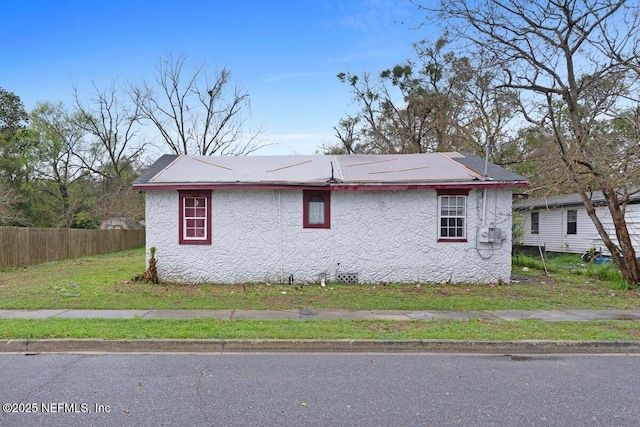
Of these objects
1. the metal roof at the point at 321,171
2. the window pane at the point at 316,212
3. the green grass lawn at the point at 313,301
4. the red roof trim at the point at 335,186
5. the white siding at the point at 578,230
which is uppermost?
the metal roof at the point at 321,171

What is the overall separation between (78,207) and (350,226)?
107 feet

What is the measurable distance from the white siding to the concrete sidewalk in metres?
11.1

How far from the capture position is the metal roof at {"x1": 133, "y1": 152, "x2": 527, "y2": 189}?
11961 mm

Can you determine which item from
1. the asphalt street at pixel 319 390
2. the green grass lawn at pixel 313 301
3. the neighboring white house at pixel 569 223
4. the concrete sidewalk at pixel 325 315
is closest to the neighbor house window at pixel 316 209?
the green grass lawn at pixel 313 301

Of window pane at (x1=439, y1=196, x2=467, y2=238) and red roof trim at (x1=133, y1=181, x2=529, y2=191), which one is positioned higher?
red roof trim at (x1=133, y1=181, x2=529, y2=191)

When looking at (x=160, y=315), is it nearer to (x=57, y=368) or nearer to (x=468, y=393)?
(x=57, y=368)

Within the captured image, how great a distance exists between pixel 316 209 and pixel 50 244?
47.5ft

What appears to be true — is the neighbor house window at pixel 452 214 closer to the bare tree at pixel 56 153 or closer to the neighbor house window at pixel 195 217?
the neighbor house window at pixel 195 217

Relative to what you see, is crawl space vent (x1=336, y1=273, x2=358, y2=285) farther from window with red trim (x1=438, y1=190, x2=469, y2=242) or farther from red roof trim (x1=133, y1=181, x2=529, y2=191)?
window with red trim (x1=438, y1=190, x2=469, y2=242)

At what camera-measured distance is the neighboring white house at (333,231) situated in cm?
1207

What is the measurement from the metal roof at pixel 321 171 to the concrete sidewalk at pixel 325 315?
433cm

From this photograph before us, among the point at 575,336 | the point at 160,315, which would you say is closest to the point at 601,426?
the point at 575,336

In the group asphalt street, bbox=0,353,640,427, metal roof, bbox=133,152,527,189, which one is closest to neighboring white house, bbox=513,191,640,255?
metal roof, bbox=133,152,527,189

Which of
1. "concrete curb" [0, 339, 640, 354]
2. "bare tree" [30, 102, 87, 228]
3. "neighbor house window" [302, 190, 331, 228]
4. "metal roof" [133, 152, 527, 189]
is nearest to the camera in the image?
"concrete curb" [0, 339, 640, 354]
